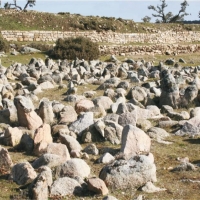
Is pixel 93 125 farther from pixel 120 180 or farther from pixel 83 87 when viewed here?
pixel 83 87

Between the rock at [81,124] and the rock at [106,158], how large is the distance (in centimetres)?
162

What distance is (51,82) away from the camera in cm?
1634

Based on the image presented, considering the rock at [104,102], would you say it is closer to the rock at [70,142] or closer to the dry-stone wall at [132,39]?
the rock at [70,142]

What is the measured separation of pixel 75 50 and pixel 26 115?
57.8 feet

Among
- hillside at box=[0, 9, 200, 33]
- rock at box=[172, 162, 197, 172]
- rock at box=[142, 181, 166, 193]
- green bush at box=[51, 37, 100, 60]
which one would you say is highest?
hillside at box=[0, 9, 200, 33]

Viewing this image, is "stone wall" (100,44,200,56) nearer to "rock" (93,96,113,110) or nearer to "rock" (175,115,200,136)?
"rock" (93,96,113,110)

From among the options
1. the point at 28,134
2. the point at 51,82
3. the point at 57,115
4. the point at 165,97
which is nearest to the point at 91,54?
the point at 51,82

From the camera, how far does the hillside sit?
1493 inches

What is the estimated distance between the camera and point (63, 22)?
133 ft

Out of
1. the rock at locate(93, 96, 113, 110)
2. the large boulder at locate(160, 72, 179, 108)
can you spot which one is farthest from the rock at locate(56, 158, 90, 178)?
the large boulder at locate(160, 72, 179, 108)

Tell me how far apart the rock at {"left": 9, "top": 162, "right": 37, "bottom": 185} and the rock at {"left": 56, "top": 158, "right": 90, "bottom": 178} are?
17.3 inches

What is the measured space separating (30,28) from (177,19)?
5134 cm

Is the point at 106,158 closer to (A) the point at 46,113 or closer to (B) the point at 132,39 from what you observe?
(A) the point at 46,113

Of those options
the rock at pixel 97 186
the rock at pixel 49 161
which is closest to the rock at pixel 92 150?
the rock at pixel 49 161
